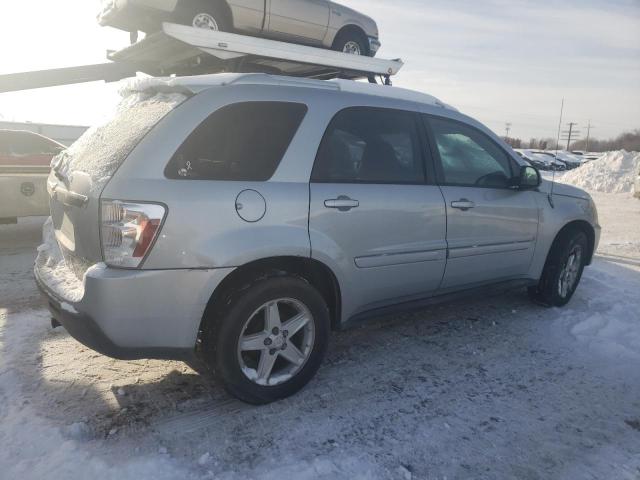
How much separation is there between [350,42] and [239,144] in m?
4.03

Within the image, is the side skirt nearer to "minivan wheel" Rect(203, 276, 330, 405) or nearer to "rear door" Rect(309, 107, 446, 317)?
"rear door" Rect(309, 107, 446, 317)

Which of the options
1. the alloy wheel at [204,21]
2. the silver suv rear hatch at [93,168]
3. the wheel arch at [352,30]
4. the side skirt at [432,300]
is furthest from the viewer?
the wheel arch at [352,30]

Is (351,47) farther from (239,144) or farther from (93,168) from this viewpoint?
(93,168)

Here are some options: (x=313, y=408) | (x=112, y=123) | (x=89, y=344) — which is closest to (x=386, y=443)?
(x=313, y=408)

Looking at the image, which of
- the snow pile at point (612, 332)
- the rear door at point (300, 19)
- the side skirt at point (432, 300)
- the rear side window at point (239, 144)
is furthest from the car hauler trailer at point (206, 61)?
the snow pile at point (612, 332)

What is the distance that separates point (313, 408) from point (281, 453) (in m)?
0.49

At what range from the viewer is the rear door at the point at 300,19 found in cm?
543

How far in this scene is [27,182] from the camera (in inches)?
261

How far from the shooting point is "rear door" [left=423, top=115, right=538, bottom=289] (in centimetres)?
381

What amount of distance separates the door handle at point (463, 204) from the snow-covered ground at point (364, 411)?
111 cm

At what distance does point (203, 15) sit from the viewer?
16.5 feet

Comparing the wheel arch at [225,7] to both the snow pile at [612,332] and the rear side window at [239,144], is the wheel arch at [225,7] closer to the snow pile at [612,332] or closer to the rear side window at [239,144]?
the rear side window at [239,144]

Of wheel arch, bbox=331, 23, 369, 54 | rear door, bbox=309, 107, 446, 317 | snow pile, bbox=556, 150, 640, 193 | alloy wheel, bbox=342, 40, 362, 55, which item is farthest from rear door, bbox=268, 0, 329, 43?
snow pile, bbox=556, 150, 640, 193

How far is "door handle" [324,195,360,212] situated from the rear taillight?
3.28 feet
